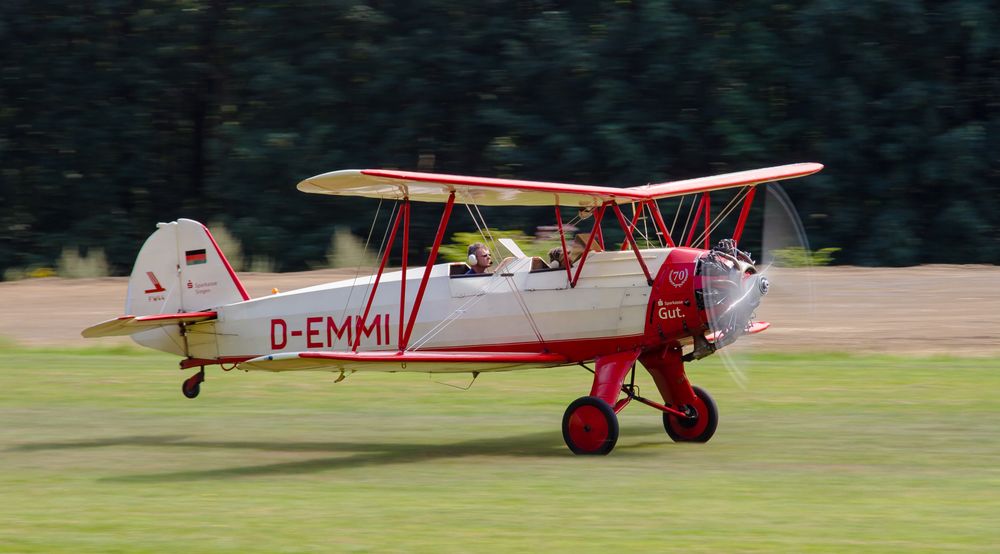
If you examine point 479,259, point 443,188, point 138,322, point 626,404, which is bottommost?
point 626,404

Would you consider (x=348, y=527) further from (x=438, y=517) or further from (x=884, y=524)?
(x=884, y=524)

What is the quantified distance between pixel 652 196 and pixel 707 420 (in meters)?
2.01

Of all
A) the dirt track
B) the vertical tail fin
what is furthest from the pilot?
the dirt track

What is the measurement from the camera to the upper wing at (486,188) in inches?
391

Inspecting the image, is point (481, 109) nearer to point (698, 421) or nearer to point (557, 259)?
point (557, 259)

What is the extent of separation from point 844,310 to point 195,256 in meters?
10.2

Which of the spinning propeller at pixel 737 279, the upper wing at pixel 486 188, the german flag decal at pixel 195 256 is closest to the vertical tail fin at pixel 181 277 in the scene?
the german flag decal at pixel 195 256

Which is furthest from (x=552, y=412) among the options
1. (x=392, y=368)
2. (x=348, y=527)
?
(x=348, y=527)

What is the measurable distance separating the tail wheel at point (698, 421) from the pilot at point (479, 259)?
2070 millimetres

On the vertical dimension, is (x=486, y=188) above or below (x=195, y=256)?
above

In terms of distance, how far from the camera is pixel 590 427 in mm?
10641

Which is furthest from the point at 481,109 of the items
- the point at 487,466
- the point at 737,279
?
the point at 487,466

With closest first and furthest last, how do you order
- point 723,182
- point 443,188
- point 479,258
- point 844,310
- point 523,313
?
point 443,188, point 523,313, point 479,258, point 723,182, point 844,310

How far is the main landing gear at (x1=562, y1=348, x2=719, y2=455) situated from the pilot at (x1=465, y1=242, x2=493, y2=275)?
1.35m
